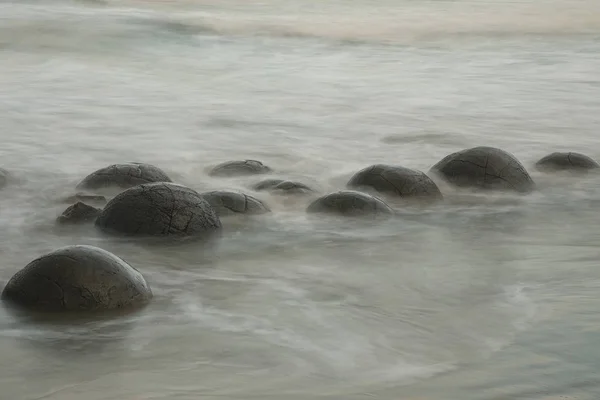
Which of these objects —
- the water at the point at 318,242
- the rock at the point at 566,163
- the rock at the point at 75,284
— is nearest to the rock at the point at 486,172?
the water at the point at 318,242

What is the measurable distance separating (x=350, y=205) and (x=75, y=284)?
8.16ft

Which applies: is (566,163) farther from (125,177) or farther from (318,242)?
(125,177)

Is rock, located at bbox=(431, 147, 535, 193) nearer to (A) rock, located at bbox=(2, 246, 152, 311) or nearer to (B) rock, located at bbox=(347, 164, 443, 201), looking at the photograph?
(B) rock, located at bbox=(347, 164, 443, 201)

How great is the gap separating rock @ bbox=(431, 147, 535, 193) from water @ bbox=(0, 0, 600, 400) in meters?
0.20

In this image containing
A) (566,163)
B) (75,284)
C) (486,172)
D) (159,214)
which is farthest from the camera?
(566,163)

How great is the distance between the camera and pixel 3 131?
35.7ft

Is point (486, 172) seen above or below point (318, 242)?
above

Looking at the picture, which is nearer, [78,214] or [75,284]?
[75,284]

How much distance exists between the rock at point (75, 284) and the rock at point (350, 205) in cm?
219

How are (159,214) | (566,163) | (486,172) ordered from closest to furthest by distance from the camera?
(159,214) → (486,172) → (566,163)

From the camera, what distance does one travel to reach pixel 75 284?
5008 mm

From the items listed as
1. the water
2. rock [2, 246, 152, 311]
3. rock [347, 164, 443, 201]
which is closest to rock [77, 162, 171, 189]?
the water

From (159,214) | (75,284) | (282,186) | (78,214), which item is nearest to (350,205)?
(282,186)

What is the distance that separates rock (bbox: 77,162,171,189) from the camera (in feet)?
25.5
